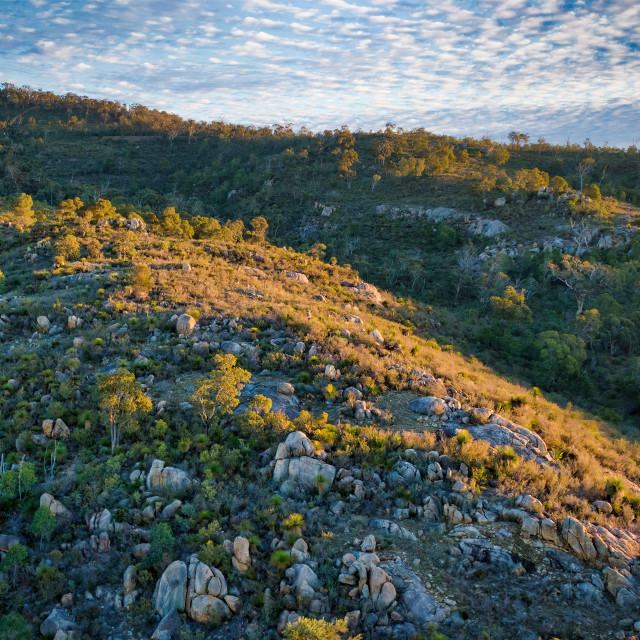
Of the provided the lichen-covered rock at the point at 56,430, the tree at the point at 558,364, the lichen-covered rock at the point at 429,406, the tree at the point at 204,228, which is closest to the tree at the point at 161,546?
the lichen-covered rock at the point at 56,430

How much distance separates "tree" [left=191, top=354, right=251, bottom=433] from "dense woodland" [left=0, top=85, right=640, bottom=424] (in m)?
19.5

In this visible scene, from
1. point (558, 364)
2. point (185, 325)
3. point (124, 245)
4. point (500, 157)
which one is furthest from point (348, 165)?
point (185, 325)

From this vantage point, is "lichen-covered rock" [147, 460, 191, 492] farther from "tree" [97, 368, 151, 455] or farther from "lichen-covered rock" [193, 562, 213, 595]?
"lichen-covered rock" [193, 562, 213, 595]

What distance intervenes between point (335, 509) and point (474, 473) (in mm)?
3385

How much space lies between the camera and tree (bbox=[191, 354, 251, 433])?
1095cm

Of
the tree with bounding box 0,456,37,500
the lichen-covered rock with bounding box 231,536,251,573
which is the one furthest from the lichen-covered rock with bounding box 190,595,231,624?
the tree with bounding box 0,456,37,500

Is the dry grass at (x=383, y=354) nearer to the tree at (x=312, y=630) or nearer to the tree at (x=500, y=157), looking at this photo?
→ the tree at (x=312, y=630)

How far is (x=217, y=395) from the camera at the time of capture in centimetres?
1095

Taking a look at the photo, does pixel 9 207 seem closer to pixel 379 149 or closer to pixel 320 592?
pixel 320 592

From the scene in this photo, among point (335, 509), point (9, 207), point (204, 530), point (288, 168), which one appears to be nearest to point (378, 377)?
point (335, 509)

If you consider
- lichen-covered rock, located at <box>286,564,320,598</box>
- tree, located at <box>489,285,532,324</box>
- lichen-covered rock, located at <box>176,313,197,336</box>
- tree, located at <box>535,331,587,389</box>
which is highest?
lichen-covered rock, located at <box>176,313,197,336</box>

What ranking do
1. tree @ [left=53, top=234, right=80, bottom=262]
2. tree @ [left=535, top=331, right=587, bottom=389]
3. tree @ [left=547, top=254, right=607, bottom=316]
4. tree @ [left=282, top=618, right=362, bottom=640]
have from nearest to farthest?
tree @ [left=282, top=618, right=362, bottom=640]
tree @ [left=535, top=331, right=587, bottom=389]
tree @ [left=53, top=234, right=80, bottom=262]
tree @ [left=547, top=254, right=607, bottom=316]

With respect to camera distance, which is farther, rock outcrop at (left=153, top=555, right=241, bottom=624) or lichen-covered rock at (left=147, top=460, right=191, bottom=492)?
lichen-covered rock at (left=147, top=460, right=191, bottom=492)

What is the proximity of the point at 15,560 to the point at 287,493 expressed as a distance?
195 inches
